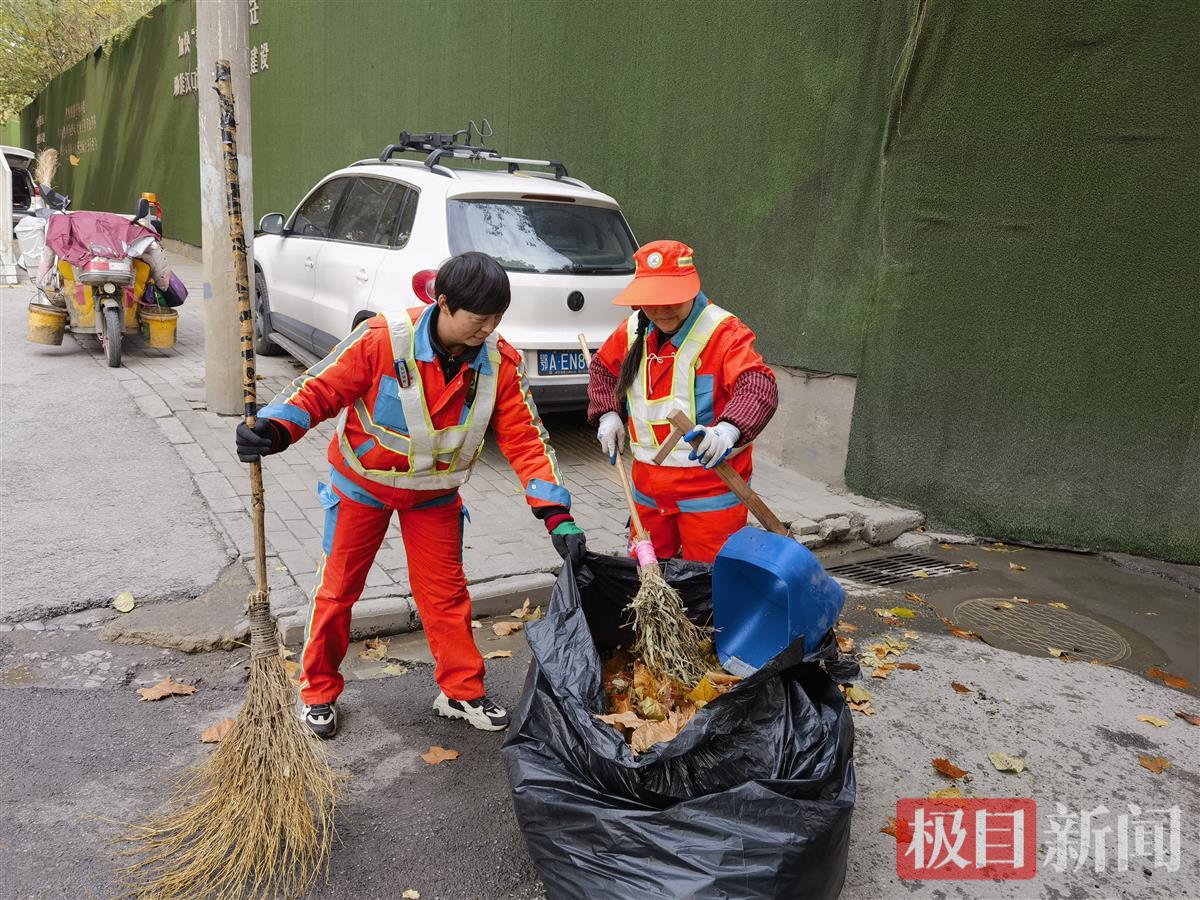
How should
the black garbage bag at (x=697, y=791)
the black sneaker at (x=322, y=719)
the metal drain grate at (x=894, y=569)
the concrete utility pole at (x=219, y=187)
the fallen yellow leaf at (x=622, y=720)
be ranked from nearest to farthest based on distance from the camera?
the black garbage bag at (x=697, y=791)
the fallen yellow leaf at (x=622, y=720)
the black sneaker at (x=322, y=719)
the metal drain grate at (x=894, y=569)
the concrete utility pole at (x=219, y=187)

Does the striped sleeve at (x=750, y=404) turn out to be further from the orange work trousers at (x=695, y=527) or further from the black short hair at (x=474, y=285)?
the black short hair at (x=474, y=285)

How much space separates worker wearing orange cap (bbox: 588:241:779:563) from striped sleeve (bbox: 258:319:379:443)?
2.93 ft

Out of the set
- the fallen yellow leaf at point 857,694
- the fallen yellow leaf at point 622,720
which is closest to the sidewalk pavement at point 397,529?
the fallen yellow leaf at point 857,694

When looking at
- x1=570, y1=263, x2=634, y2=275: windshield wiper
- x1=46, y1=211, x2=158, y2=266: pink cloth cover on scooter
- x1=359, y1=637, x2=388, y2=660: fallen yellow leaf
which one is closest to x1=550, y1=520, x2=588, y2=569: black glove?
x1=359, y1=637, x2=388, y2=660: fallen yellow leaf

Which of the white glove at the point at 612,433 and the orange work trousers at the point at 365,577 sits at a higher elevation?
the white glove at the point at 612,433

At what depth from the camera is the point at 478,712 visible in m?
3.43

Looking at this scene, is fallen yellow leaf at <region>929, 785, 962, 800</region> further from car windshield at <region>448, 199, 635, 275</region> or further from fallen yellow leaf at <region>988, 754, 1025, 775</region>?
car windshield at <region>448, 199, 635, 275</region>

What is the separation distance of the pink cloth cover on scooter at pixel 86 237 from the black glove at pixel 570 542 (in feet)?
21.6

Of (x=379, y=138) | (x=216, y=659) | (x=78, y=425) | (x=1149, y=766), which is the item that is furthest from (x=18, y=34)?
(x=1149, y=766)

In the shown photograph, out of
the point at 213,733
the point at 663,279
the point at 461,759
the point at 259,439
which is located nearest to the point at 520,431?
the point at 663,279

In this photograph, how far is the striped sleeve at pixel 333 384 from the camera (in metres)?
2.86

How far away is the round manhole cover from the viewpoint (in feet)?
14.6

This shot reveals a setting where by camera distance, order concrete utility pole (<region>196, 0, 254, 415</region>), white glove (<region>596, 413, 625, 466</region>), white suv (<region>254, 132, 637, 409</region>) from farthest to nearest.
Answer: concrete utility pole (<region>196, 0, 254, 415</region>) → white suv (<region>254, 132, 637, 409</region>) → white glove (<region>596, 413, 625, 466</region>)

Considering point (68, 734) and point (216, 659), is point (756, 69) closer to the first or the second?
point (216, 659)
